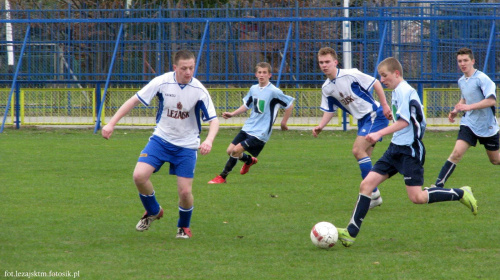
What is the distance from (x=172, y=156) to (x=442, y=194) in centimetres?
250

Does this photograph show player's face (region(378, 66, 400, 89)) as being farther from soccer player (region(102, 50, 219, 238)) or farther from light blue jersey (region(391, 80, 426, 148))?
soccer player (region(102, 50, 219, 238))

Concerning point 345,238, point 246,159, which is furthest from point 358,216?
point 246,159

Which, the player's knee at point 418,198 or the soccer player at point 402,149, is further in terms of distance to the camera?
the player's knee at point 418,198

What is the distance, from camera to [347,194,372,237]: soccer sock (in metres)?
6.39

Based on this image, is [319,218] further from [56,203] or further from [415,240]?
[56,203]

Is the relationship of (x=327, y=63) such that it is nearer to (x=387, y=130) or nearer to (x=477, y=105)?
(x=477, y=105)

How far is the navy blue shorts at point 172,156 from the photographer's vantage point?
6781 millimetres

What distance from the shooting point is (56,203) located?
852cm

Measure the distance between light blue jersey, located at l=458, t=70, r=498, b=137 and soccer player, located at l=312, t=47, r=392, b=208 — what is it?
1.11m

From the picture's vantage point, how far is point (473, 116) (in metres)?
9.28

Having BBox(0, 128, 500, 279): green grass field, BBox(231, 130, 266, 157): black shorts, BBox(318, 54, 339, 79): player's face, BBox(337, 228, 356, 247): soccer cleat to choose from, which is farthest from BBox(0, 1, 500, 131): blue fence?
BBox(337, 228, 356, 247): soccer cleat

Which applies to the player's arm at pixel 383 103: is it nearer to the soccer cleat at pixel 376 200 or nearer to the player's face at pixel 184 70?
the soccer cleat at pixel 376 200

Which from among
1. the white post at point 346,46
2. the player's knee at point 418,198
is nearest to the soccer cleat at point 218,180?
the player's knee at point 418,198

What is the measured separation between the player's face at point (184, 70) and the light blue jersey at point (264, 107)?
3964 mm
